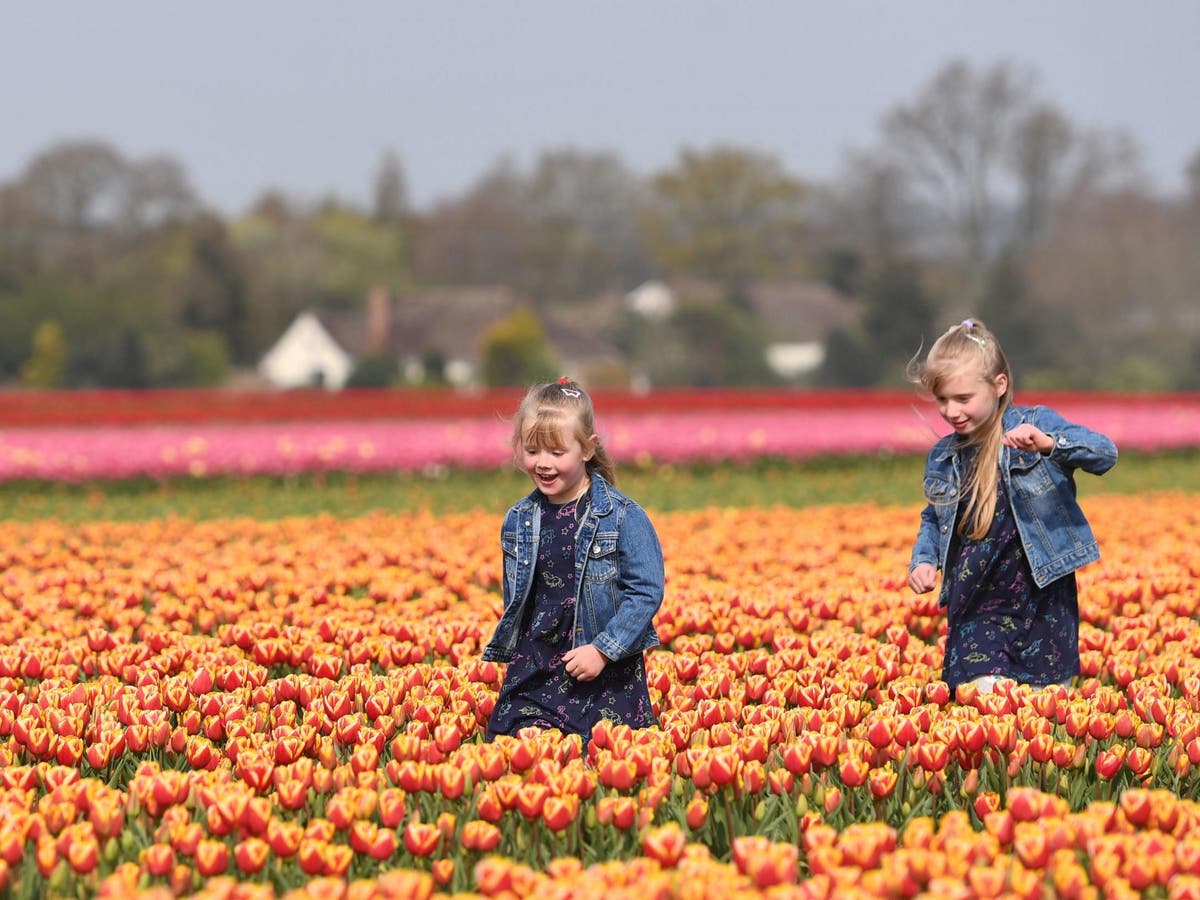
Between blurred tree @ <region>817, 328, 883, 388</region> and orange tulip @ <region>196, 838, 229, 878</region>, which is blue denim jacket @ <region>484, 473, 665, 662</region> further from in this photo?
blurred tree @ <region>817, 328, 883, 388</region>

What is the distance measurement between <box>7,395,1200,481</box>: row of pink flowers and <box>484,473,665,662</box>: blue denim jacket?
984 cm

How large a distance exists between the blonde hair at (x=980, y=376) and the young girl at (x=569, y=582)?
1.11 meters

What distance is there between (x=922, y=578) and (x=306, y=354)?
2556 inches

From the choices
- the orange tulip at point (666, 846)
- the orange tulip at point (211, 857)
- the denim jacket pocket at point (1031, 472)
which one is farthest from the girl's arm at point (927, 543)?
the orange tulip at point (211, 857)

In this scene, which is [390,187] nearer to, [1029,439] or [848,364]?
[848,364]

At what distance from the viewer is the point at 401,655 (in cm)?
521

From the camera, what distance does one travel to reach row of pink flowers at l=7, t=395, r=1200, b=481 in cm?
1642

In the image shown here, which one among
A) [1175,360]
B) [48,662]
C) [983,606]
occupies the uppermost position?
[1175,360]

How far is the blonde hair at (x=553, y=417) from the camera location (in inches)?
159

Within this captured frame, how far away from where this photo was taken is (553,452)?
407cm

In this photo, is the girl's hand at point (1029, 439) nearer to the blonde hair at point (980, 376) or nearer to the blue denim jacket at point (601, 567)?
the blonde hair at point (980, 376)

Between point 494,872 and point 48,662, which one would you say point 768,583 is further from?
point 494,872

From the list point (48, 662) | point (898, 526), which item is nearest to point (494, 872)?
point (48, 662)

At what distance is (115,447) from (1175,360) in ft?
132
